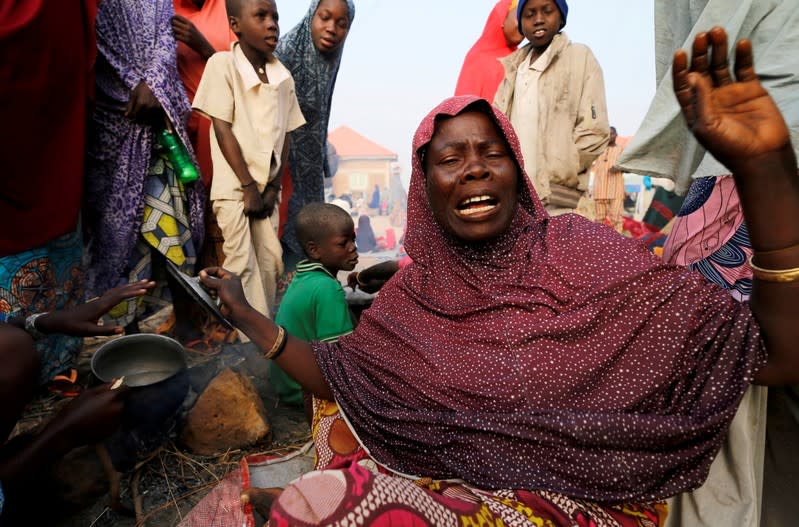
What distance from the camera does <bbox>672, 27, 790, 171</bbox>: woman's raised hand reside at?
1057 millimetres

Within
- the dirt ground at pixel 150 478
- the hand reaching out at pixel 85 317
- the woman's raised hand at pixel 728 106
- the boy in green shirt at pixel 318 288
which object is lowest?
the dirt ground at pixel 150 478

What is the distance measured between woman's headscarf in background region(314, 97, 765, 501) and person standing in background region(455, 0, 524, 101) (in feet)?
10.7

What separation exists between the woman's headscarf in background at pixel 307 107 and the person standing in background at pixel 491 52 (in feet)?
4.31

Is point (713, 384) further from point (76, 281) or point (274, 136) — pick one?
point (76, 281)

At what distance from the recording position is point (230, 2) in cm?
345

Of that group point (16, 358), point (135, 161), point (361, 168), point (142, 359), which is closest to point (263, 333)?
point (16, 358)

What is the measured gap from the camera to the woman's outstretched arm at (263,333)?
177 centimetres

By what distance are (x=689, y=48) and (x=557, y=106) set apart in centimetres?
200

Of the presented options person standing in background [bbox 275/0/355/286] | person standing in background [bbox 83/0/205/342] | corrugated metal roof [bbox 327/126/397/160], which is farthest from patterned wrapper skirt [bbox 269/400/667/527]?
corrugated metal roof [bbox 327/126/397/160]

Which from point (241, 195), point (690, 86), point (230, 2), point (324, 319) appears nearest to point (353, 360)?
point (324, 319)

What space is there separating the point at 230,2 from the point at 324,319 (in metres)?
2.39

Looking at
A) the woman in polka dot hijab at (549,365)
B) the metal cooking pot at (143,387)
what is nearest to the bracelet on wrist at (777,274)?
the woman in polka dot hijab at (549,365)

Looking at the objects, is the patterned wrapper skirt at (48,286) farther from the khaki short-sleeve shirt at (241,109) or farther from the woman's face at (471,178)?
the woman's face at (471,178)

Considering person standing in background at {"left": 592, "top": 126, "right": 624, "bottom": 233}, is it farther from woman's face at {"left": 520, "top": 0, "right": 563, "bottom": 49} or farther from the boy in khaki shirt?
the boy in khaki shirt
